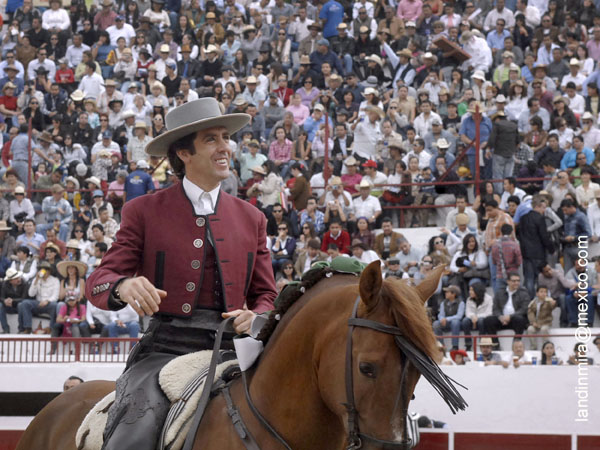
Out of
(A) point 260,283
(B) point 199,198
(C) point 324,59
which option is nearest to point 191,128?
(B) point 199,198

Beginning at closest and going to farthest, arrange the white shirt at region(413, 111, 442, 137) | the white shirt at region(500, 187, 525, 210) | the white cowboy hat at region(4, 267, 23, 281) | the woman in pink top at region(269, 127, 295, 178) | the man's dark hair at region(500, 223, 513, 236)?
the man's dark hair at region(500, 223, 513, 236) → the white shirt at region(500, 187, 525, 210) → the white cowboy hat at region(4, 267, 23, 281) → the white shirt at region(413, 111, 442, 137) → the woman in pink top at region(269, 127, 295, 178)

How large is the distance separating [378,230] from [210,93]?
16.9 ft

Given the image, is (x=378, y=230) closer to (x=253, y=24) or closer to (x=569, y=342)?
(x=569, y=342)

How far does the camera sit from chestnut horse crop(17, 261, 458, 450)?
2949 mm

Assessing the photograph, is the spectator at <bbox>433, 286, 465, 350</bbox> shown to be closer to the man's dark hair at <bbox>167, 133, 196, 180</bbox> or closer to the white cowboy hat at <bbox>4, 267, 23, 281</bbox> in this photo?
the white cowboy hat at <bbox>4, 267, 23, 281</bbox>

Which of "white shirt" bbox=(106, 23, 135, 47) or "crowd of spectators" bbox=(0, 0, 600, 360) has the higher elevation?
"white shirt" bbox=(106, 23, 135, 47)

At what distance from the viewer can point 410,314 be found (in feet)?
9.74

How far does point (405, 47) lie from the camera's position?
57.3 feet

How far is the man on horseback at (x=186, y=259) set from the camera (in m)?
3.65

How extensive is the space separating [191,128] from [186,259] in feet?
1.60

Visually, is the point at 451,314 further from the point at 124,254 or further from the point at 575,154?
the point at 124,254

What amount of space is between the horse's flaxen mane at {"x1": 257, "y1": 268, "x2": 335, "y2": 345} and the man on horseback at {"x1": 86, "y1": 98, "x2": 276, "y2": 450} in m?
0.15

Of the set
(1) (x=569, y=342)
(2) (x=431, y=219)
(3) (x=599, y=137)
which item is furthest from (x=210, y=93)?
(1) (x=569, y=342)

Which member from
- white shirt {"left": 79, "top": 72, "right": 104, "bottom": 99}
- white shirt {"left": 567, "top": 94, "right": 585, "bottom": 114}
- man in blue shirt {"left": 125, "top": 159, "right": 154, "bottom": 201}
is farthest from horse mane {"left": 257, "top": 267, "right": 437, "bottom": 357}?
white shirt {"left": 79, "top": 72, "right": 104, "bottom": 99}
